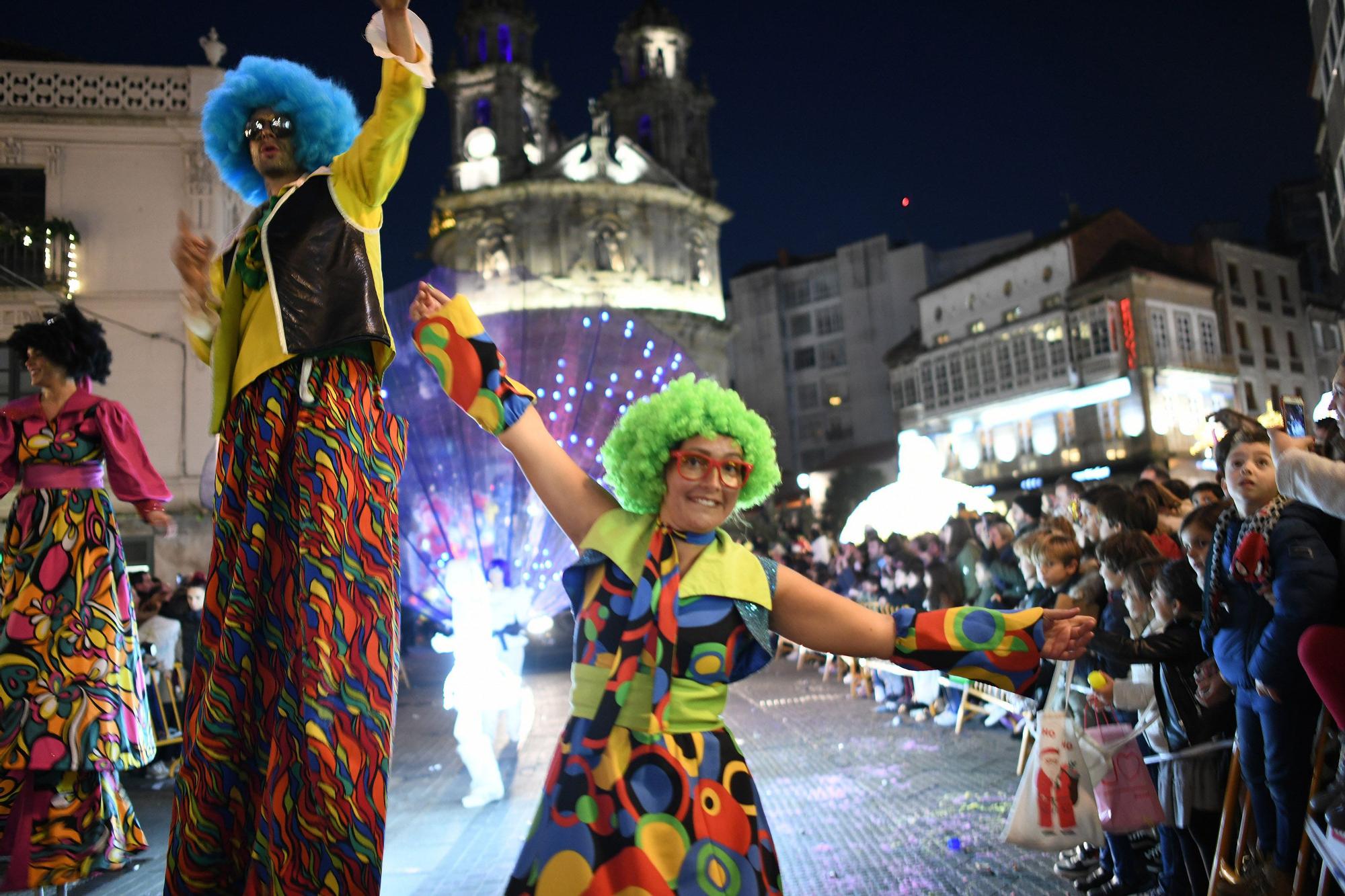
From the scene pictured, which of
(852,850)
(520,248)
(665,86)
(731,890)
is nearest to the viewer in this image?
(731,890)

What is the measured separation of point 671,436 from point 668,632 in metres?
0.58

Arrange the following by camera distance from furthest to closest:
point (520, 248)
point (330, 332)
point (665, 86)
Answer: point (665, 86) → point (520, 248) → point (330, 332)

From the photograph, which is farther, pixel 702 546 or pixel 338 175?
pixel 338 175

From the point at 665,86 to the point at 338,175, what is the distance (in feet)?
174

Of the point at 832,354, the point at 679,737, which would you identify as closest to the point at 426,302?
the point at 679,737

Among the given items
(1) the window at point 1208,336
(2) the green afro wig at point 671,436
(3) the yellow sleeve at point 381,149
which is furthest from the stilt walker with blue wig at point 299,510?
(1) the window at point 1208,336

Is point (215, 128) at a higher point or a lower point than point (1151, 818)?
higher

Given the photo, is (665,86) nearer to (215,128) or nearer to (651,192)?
(651,192)

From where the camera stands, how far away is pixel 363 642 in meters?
2.58

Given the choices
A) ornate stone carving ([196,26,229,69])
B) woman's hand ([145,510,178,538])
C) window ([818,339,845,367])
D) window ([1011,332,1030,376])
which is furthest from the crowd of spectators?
window ([818,339,845,367])

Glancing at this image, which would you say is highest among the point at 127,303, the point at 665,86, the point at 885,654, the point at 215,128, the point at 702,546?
the point at 665,86

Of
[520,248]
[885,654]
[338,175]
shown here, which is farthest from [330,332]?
[520,248]

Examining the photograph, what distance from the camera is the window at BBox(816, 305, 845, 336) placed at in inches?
2234

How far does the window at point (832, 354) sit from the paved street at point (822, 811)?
159 feet
